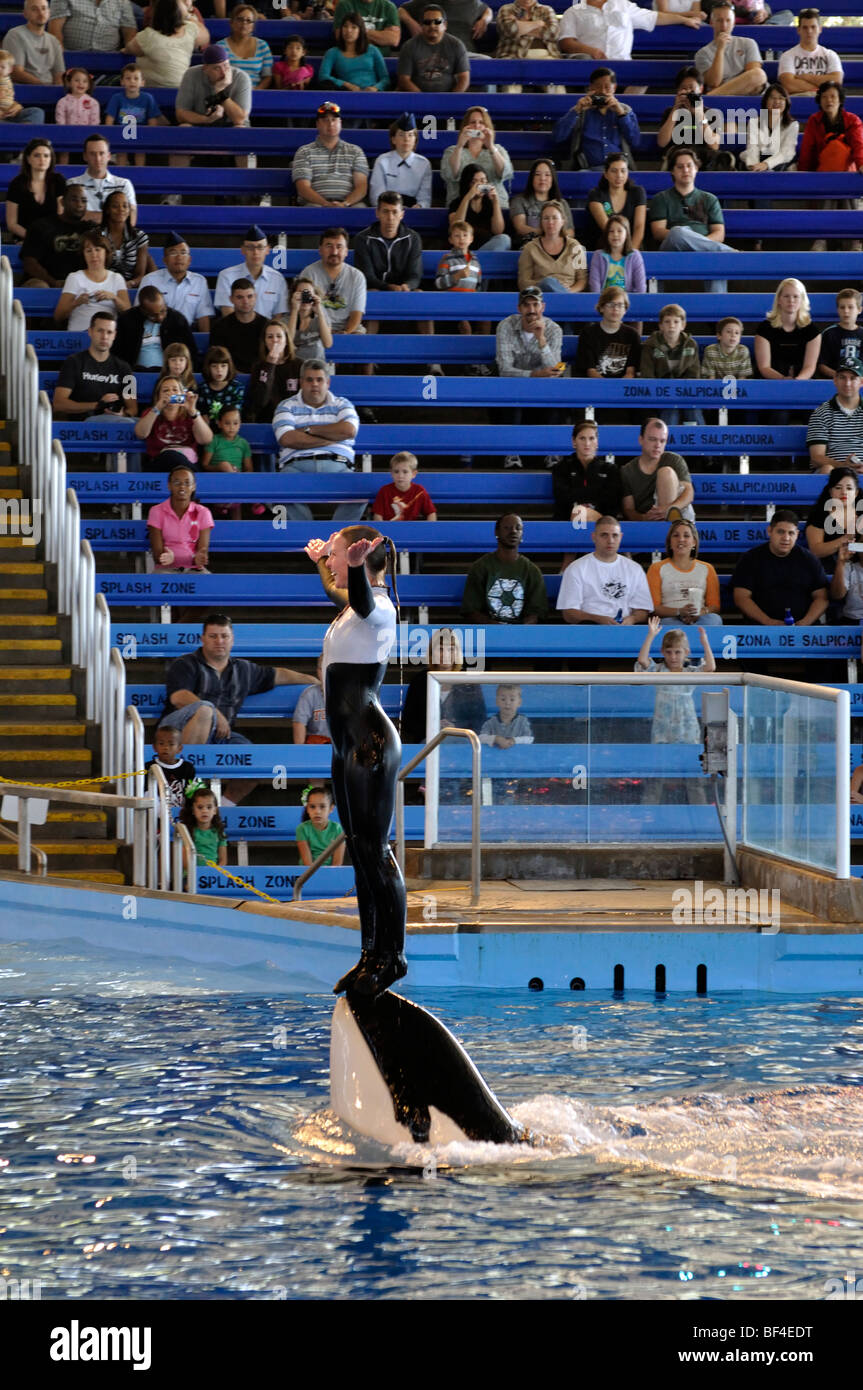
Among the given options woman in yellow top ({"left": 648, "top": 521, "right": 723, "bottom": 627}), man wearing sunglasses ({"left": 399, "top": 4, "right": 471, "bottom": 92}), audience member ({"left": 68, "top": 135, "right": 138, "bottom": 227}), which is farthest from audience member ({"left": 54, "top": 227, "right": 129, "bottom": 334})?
woman in yellow top ({"left": 648, "top": 521, "right": 723, "bottom": 627})

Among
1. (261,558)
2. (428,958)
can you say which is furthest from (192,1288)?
(261,558)

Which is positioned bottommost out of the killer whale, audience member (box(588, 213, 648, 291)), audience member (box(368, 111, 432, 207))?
the killer whale

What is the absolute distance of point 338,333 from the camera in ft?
49.8

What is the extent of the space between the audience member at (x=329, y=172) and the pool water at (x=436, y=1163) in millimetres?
9491

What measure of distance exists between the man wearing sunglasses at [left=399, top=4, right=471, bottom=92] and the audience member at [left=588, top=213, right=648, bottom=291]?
278 centimetres

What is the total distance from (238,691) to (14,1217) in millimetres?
6807

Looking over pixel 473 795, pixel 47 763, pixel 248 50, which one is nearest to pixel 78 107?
pixel 248 50

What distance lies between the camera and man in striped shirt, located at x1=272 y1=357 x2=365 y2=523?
1377 cm

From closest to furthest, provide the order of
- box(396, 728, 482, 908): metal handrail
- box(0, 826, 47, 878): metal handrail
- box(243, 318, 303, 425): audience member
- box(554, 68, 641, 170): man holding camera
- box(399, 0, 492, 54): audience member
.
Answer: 1. box(396, 728, 482, 908): metal handrail
2. box(0, 826, 47, 878): metal handrail
3. box(243, 318, 303, 425): audience member
4. box(554, 68, 641, 170): man holding camera
5. box(399, 0, 492, 54): audience member

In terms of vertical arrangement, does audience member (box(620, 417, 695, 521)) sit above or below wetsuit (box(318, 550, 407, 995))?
above

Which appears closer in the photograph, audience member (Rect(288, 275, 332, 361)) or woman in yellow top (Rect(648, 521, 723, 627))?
woman in yellow top (Rect(648, 521, 723, 627))

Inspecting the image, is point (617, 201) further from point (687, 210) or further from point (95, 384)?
point (95, 384)

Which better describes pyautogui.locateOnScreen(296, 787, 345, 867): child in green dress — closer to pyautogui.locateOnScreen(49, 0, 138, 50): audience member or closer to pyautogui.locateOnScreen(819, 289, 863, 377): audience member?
pyautogui.locateOnScreen(819, 289, 863, 377): audience member

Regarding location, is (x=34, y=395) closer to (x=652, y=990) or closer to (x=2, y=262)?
(x=2, y=262)
